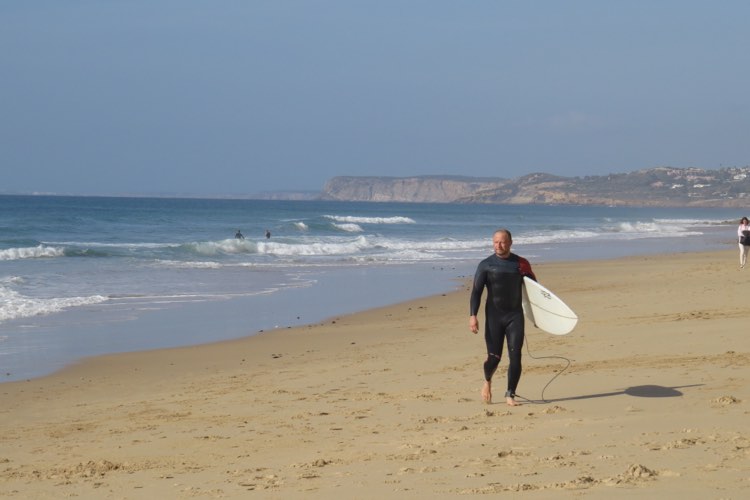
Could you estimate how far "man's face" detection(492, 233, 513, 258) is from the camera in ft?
23.3

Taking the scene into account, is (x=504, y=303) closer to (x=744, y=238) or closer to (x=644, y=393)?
(x=644, y=393)

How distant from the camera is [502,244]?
713 centimetres

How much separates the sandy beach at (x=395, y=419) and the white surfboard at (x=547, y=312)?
1.84 ft

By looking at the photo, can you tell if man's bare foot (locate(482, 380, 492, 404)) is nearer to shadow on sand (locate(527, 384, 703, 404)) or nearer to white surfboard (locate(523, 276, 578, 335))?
shadow on sand (locate(527, 384, 703, 404))

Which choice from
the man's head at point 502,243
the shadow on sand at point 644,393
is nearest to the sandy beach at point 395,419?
the shadow on sand at point 644,393

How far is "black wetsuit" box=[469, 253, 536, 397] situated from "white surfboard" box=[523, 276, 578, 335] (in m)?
0.26

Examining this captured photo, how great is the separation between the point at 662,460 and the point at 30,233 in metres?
46.0

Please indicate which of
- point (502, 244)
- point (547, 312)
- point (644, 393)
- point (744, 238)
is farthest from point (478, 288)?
point (744, 238)

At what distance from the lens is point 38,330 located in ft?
43.4

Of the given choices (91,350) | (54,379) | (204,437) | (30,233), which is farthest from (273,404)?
(30,233)

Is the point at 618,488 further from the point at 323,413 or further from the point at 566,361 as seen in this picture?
the point at 566,361

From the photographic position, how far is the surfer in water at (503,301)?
7.16 m

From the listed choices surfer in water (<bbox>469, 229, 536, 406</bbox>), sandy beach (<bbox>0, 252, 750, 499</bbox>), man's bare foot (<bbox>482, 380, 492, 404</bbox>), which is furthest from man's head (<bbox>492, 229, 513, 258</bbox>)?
sandy beach (<bbox>0, 252, 750, 499</bbox>)

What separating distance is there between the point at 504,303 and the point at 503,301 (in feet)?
0.07
